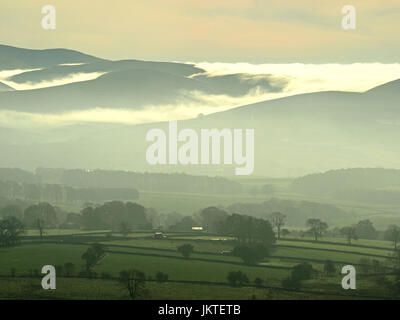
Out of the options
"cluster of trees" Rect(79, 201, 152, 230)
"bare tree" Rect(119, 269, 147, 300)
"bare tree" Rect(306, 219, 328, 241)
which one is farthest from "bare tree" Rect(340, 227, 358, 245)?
"bare tree" Rect(119, 269, 147, 300)

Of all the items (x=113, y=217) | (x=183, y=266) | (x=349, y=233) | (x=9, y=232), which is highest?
(x=113, y=217)

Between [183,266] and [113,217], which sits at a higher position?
[113,217]

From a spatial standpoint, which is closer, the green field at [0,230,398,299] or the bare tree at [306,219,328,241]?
the green field at [0,230,398,299]

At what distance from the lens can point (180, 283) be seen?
3716 inches

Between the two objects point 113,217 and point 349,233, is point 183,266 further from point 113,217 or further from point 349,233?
point 349,233

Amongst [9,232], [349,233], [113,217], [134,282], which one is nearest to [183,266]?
[134,282]

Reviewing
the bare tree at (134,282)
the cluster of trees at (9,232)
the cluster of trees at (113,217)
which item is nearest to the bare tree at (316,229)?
the cluster of trees at (113,217)

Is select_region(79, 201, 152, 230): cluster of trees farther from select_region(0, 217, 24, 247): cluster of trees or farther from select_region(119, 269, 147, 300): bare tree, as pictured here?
select_region(119, 269, 147, 300): bare tree

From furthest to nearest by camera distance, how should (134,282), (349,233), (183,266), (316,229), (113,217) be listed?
(113,217) → (316,229) → (349,233) → (183,266) → (134,282)

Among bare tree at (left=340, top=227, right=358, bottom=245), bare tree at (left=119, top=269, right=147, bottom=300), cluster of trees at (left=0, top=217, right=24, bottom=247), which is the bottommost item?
bare tree at (left=119, top=269, right=147, bottom=300)
